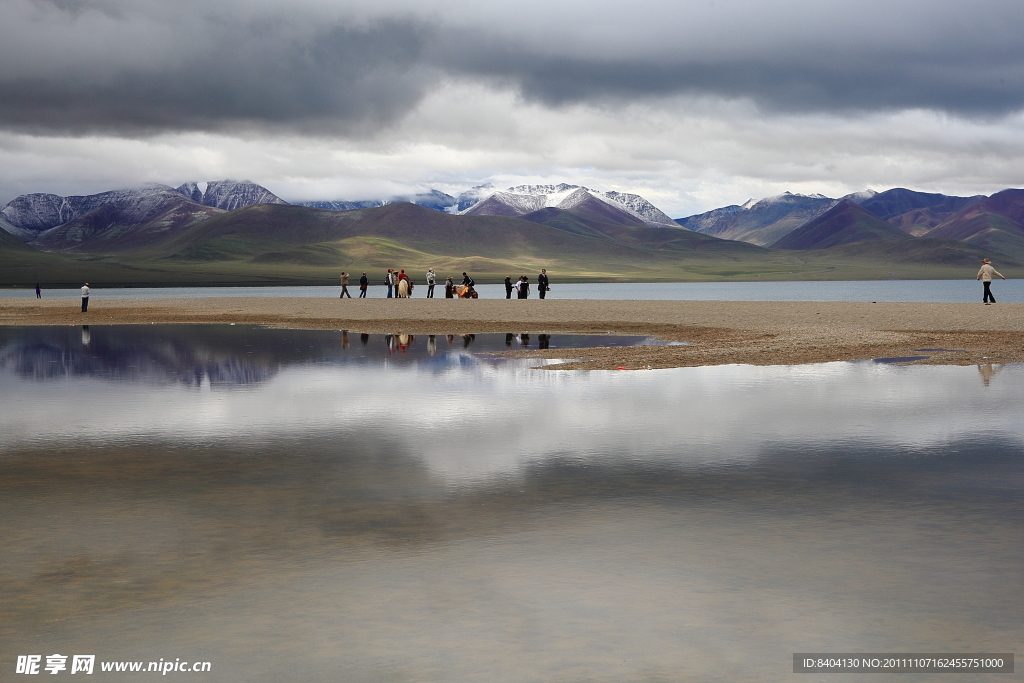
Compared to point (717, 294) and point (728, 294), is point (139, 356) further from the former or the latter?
point (728, 294)

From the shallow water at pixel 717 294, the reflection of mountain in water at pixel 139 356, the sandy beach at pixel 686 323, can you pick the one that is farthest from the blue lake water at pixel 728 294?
the reflection of mountain in water at pixel 139 356

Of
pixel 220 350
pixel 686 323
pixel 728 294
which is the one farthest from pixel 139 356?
pixel 728 294

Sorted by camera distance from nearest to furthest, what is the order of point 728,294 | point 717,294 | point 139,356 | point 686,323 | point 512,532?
point 512,532 < point 139,356 < point 686,323 < point 717,294 < point 728,294

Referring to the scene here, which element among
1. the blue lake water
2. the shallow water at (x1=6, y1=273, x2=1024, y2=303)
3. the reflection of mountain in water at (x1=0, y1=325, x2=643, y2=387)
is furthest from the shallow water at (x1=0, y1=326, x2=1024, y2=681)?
the blue lake water

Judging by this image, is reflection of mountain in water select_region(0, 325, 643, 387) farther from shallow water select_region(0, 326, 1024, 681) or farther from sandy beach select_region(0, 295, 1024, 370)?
shallow water select_region(0, 326, 1024, 681)

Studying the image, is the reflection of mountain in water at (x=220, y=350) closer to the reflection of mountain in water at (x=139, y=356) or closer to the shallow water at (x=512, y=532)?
the reflection of mountain in water at (x=139, y=356)

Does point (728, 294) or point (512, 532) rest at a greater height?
point (512, 532)

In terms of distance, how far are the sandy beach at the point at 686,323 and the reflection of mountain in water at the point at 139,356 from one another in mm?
7616

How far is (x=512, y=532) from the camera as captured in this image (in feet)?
30.4

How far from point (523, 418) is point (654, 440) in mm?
2883

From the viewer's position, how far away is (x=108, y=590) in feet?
25.2

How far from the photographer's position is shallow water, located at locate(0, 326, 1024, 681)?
6.68 metres

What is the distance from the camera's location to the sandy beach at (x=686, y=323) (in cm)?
2733

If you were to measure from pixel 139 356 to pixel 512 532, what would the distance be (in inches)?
887
